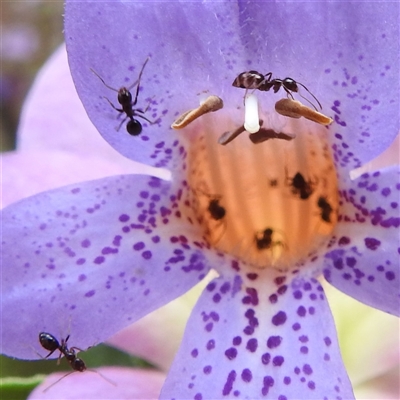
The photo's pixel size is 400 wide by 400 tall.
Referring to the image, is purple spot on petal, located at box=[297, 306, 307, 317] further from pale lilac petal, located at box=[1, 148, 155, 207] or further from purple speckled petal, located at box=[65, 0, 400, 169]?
pale lilac petal, located at box=[1, 148, 155, 207]

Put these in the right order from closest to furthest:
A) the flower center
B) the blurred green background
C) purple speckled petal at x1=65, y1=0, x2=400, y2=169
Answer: purple speckled petal at x1=65, y1=0, x2=400, y2=169, the flower center, the blurred green background

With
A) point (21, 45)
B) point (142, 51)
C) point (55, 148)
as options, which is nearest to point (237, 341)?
point (142, 51)

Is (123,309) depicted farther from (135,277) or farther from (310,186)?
(310,186)

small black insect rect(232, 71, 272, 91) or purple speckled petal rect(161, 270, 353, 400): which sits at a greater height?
small black insect rect(232, 71, 272, 91)

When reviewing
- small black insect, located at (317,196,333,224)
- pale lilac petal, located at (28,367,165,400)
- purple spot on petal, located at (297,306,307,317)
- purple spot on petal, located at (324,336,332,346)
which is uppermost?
small black insect, located at (317,196,333,224)

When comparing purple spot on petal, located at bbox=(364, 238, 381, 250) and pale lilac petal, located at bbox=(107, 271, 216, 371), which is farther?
pale lilac petal, located at bbox=(107, 271, 216, 371)

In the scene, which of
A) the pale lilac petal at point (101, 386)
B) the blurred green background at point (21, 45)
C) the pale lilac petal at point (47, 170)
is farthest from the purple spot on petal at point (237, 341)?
the blurred green background at point (21, 45)

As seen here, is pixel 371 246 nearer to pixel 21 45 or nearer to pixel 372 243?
pixel 372 243

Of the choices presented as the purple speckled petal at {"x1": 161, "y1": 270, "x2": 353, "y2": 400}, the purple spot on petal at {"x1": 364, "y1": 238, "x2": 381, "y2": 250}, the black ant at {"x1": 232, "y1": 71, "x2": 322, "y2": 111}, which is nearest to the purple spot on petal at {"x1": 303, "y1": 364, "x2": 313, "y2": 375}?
the purple speckled petal at {"x1": 161, "y1": 270, "x2": 353, "y2": 400}
